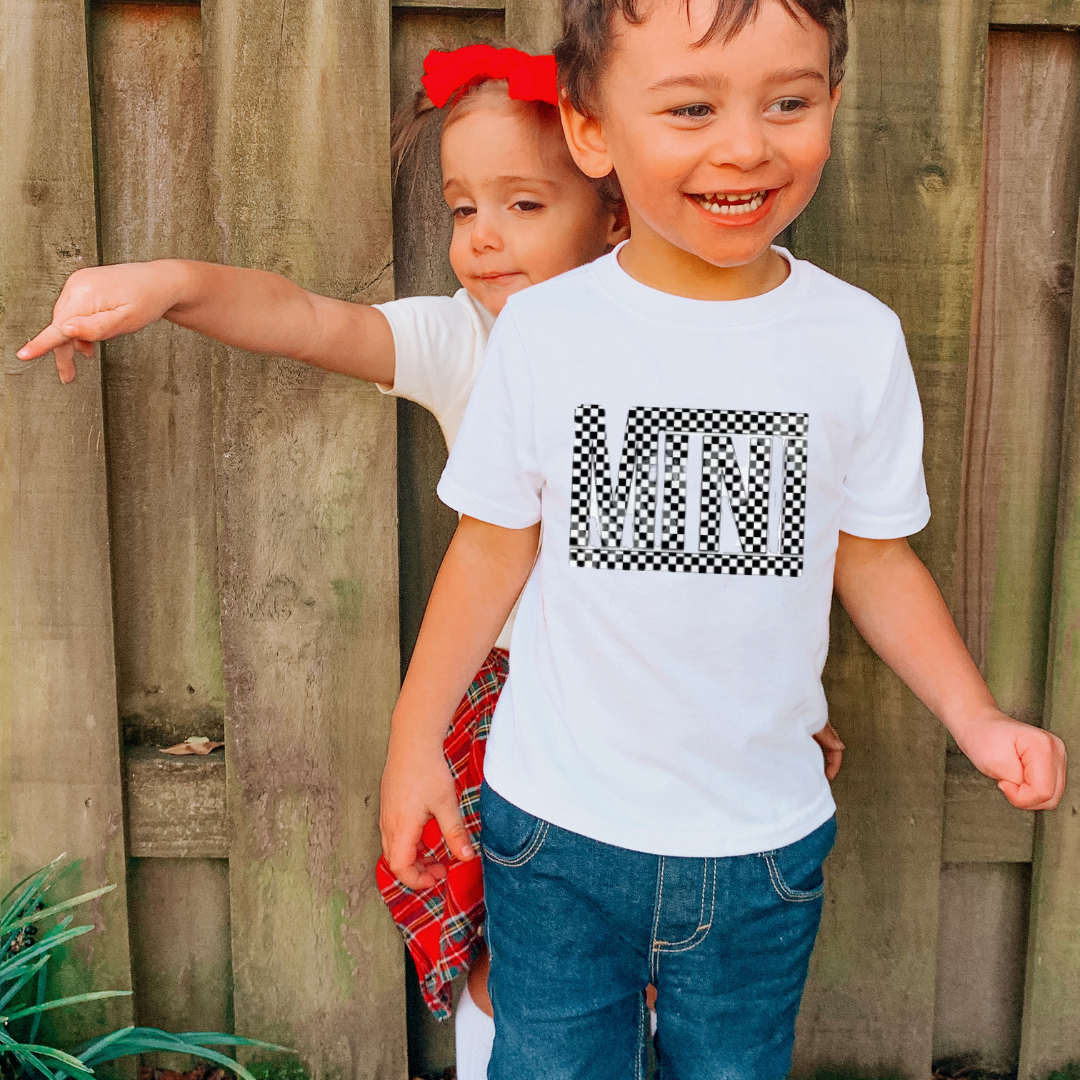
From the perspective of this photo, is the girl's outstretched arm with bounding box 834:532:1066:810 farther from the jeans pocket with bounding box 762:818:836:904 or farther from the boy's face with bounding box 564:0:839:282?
the boy's face with bounding box 564:0:839:282

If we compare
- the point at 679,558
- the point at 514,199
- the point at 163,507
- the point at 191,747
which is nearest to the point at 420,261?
the point at 514,199

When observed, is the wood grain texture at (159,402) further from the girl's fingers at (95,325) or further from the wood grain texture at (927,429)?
the wood grain texture at (927,429)

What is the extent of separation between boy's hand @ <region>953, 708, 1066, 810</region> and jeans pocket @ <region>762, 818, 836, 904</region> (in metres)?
0.21

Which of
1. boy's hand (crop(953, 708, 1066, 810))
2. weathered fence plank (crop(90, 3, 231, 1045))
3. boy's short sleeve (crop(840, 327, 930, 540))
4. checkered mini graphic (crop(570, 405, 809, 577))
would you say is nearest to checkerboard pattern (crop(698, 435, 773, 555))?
checkered mini graphic (crop(570, 405, 809, 577))

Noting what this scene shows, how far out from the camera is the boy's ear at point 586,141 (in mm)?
1310

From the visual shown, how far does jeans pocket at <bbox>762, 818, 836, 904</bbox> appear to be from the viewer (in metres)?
1.30

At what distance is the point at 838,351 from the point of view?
129 centimetres

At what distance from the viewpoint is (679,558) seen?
1262 mm

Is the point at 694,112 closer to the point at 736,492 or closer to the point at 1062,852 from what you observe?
the point at 736,492

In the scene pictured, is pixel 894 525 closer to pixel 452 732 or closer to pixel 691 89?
pixel 691 89

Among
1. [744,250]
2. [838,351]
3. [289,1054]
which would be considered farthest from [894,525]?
[289,1054]

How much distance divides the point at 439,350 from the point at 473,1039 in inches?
40.3

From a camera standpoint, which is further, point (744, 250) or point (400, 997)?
point (400, 997)

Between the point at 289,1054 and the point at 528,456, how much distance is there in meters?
1.25
